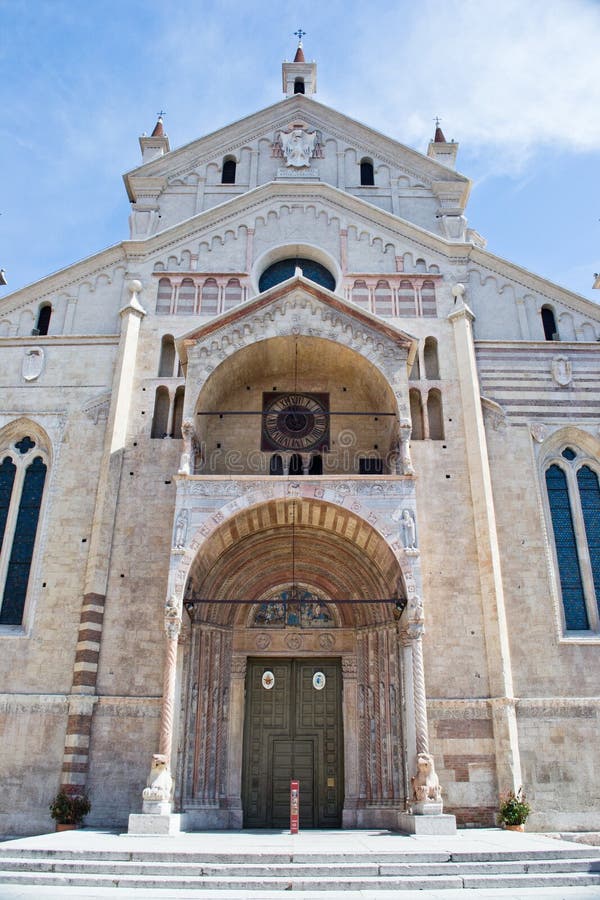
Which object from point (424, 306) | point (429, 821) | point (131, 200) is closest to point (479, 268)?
point (424, 306)

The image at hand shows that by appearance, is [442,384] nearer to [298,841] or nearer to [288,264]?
[288,264]

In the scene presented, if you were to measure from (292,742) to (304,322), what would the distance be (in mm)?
9726

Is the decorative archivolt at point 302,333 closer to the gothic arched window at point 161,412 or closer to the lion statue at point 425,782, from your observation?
the gothic arched window at point 161,412

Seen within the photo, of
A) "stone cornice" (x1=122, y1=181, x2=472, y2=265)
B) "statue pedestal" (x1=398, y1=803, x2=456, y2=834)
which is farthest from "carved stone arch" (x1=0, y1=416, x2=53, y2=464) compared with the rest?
"statue pedestal" (x1=398, y1=803, x2=456, y2=834)

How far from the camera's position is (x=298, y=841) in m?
11.9

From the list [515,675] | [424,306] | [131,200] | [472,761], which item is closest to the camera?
[472,761]

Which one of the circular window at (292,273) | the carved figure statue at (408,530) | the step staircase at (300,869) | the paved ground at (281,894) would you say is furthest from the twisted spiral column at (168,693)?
the circular window at (292,273)

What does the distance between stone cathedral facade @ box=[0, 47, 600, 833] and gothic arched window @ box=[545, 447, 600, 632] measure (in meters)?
0.05

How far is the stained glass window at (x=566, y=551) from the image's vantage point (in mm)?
16484

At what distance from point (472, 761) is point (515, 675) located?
2.06 meters

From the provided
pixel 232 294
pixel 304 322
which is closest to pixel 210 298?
pixel 232 294

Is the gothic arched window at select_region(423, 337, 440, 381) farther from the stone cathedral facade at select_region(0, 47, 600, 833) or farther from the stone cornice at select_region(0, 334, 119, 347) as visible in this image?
the stone cornice at select_region(0, 334, 119, 347)

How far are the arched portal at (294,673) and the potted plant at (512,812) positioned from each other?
204cm

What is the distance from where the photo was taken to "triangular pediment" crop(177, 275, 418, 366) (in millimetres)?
17125
